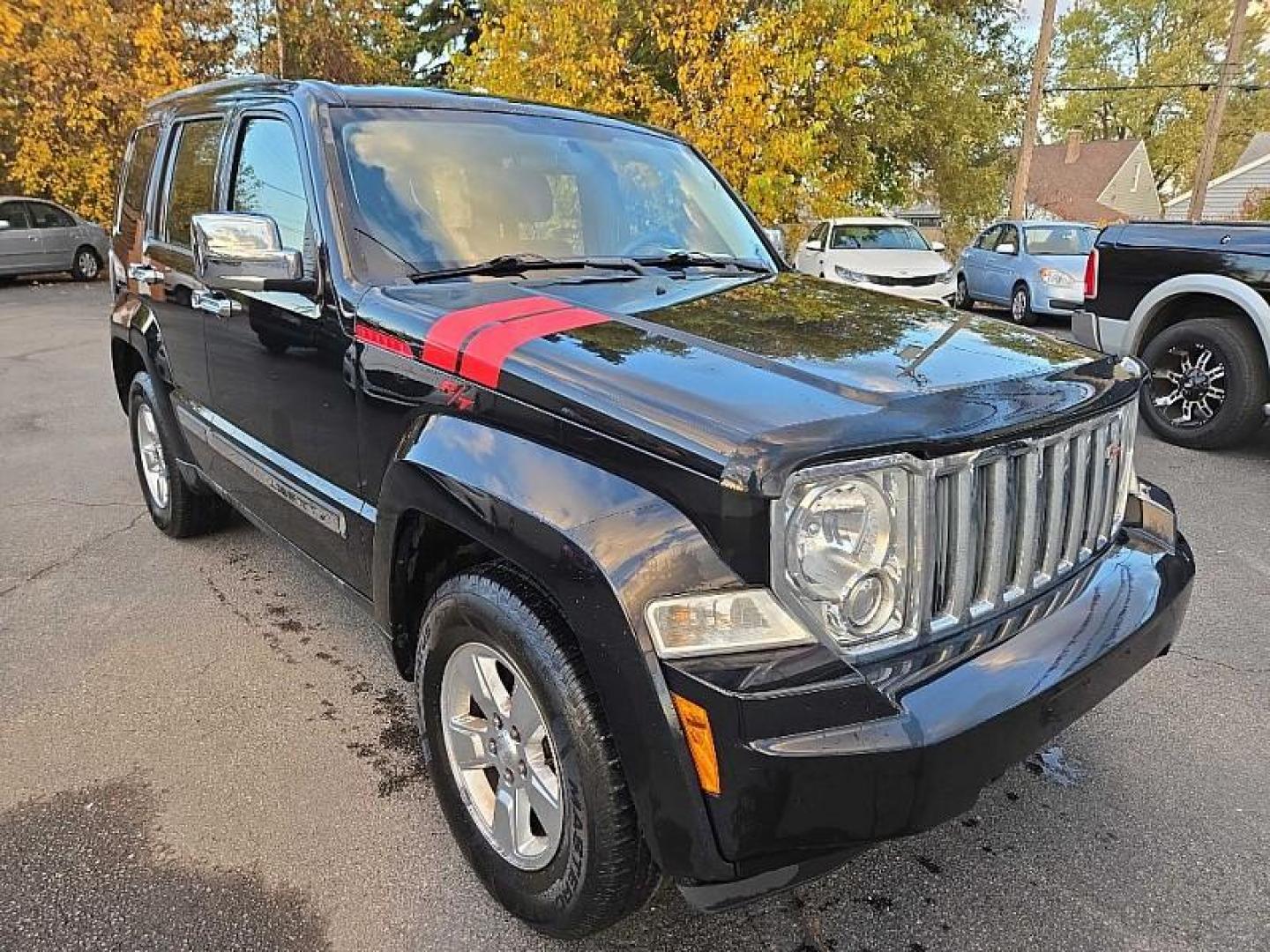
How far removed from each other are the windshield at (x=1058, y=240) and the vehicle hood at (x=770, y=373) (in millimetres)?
12487

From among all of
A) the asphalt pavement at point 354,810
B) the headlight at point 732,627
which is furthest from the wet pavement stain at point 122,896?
the headlight at point 732,627

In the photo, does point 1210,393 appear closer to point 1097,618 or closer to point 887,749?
point 1097,618

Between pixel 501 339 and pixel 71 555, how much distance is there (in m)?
3.38

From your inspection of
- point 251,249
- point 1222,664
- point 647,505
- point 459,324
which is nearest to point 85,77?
point 251,249

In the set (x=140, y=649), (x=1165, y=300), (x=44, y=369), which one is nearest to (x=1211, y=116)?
(x=1165, y=300)

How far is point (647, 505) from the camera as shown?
177 centimetres

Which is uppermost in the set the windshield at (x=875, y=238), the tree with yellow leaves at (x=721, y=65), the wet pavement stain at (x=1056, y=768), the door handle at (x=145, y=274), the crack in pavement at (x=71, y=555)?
the tree with yellow leaves at (x=721, y=65)

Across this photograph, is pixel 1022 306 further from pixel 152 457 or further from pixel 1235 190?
pixel 1235 190

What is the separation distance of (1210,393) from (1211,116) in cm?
2026

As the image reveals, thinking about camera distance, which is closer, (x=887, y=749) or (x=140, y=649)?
(x=887, y=749)

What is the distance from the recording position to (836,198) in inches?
582

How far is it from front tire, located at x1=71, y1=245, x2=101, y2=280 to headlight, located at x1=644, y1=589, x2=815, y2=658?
63.6ft

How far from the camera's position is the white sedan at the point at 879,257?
44.2ft

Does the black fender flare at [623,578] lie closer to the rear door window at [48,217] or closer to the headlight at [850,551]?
the headlight at [850,551]
